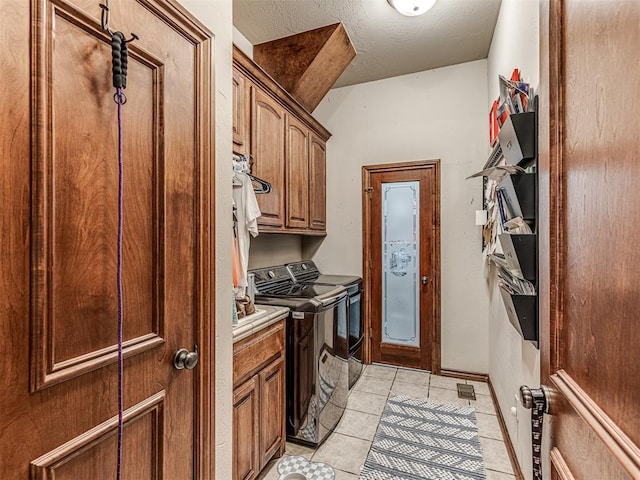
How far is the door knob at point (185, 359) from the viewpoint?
1036mm

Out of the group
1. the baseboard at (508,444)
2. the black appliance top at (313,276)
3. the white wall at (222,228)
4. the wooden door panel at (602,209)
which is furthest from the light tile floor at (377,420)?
the wooden door panel at (602,209)

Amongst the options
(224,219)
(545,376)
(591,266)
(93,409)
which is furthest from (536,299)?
(93,409)

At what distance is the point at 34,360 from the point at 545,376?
1.12 metres

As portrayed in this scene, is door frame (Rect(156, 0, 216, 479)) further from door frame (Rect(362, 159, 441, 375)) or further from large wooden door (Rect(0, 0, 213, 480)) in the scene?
door frame (Rect(362, 159, 441, 375))

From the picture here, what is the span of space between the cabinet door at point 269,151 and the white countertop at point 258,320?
677 mm

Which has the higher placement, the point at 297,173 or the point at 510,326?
the point at 297,173

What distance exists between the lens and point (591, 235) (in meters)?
0.56

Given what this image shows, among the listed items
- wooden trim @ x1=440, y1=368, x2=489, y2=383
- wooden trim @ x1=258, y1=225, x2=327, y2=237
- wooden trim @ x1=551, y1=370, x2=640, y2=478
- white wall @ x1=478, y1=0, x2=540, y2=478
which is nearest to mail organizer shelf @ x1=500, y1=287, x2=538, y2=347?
white wall @ x1=478, y1=0, x2=540, y2=478

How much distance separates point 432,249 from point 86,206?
2.87 m

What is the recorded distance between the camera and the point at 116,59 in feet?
2.64

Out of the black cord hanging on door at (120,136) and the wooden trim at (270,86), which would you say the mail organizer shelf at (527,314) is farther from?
the wooden trim at (270,86)

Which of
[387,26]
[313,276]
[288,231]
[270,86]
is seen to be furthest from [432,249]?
[270,86]

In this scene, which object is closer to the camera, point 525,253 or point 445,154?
point 525,253

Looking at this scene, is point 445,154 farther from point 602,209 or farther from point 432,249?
point 602,209
